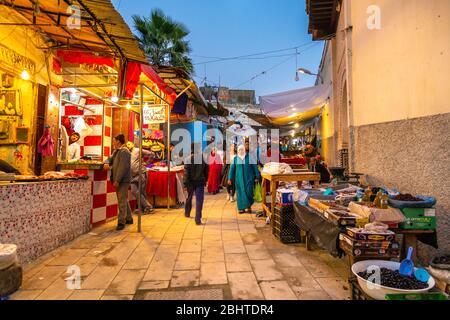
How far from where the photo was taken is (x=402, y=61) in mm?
4500

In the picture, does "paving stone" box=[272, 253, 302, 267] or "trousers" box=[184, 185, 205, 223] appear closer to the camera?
"paving stone" box=[272, 253, 302, 267]

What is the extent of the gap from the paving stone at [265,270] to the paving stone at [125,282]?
1494mm

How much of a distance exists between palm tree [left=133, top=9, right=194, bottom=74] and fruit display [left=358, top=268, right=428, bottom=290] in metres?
14.6

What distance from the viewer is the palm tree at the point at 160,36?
15.1 meters

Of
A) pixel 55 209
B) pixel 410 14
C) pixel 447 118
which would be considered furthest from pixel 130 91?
pixel 447 118

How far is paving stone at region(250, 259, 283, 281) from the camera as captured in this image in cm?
347

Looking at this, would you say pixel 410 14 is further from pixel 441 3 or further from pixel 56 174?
pixel 56 174

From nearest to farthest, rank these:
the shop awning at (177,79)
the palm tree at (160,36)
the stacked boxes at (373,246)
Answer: the stacked boxes at (373,246), the shop awning at (177,79), the palm tree at (160,36)

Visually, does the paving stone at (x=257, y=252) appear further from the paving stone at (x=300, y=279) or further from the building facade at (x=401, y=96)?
the building facade at (x=401, y=96)

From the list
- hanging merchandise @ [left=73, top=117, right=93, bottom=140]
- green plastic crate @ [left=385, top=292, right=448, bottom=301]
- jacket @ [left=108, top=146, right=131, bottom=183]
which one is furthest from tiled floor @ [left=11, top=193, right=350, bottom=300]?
hanging merchandise @ [left=73, top=117, right=93, bottom=140]

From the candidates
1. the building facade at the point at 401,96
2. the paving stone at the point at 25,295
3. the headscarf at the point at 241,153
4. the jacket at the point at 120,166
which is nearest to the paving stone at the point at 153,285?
the paving stone at the point at 25,295

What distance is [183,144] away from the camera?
48.2 feet

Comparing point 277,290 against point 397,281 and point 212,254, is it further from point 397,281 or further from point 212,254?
point 212,254

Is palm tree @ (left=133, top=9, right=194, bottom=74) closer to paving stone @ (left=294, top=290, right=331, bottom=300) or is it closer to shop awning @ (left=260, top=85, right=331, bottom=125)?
shop awning @ (left=260, top=85, right=331, bottom=125)
